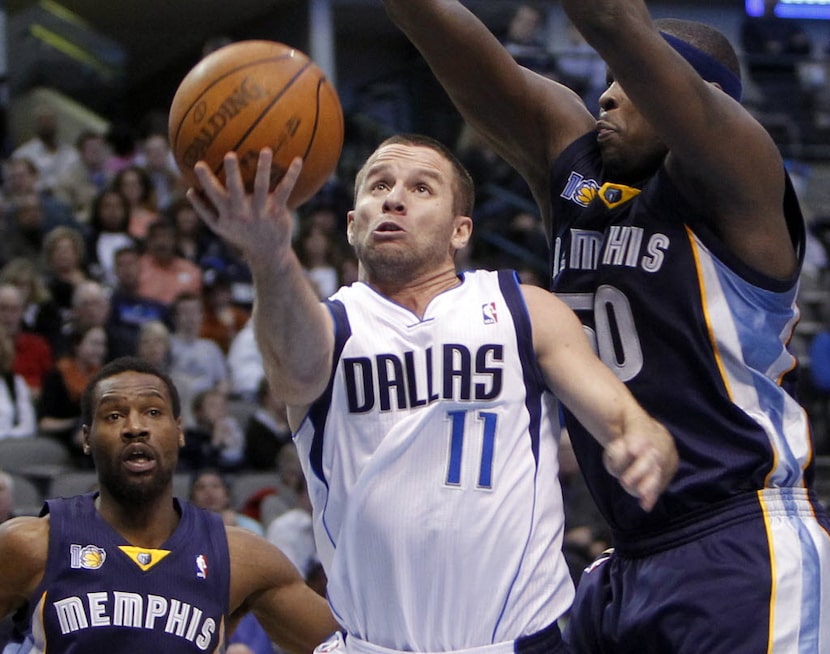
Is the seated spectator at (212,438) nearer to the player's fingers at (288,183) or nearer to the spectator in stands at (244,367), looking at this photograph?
the spectator in stands at (244,367)

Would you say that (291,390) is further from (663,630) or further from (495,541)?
(663,630)

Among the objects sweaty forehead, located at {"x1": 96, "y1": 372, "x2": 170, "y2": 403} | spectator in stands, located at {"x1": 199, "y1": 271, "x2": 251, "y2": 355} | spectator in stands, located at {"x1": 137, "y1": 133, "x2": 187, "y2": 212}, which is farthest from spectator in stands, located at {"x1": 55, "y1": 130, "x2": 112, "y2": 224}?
sweaty forehead, located at {"x1": 96, "y1": 372, "x2": 170, "y2": 403}

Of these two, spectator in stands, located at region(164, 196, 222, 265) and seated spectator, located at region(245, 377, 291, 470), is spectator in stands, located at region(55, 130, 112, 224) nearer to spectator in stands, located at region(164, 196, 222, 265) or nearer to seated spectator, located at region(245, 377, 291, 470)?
spectator in stands, located at region(164, 196, 222, 265)

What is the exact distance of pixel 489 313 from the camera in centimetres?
353

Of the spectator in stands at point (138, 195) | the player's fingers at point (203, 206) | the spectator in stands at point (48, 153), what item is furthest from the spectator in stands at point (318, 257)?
the player's fingers at point (203, 206)

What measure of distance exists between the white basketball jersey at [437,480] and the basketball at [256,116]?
435 millimetres

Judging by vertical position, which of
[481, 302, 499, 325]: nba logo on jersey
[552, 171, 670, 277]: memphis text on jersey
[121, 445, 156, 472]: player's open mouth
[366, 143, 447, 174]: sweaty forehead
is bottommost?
[121, 445, 156, 472]: player's open mouth

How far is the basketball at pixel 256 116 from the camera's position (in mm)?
3195

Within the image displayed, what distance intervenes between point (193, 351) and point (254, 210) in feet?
22.0

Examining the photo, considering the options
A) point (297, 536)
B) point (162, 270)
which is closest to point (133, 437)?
point (297, 536)

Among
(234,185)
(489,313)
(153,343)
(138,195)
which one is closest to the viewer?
(234,185)

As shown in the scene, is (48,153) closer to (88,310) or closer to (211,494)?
(88,310)

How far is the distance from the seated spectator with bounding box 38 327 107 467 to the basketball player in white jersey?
535 cm

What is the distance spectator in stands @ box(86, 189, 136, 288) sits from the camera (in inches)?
413
